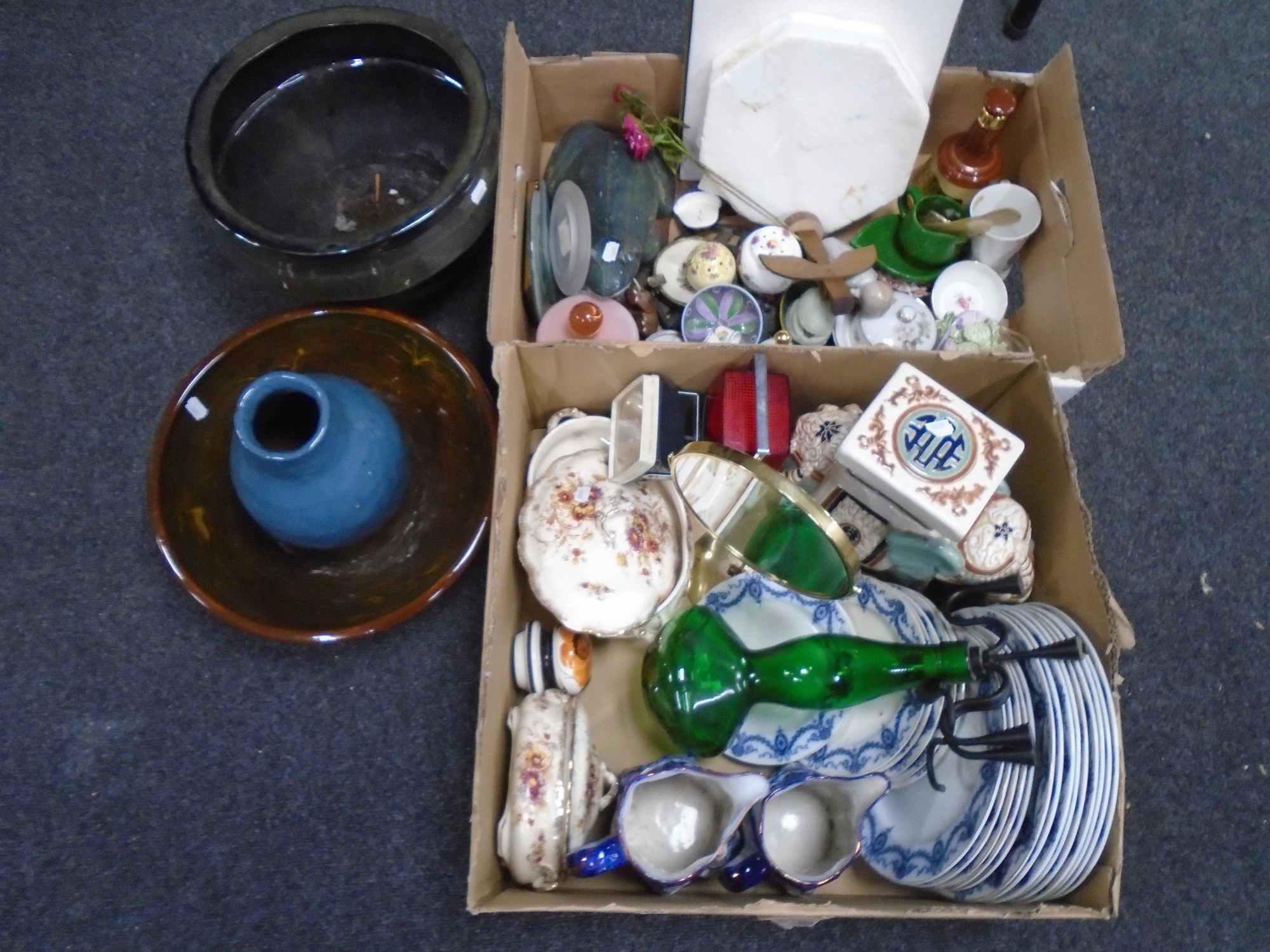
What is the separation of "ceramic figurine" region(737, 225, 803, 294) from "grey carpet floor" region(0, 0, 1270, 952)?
1.10ft

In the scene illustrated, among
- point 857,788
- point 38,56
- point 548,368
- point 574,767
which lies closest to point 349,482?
point 548,368

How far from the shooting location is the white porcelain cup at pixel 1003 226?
886 millimetres

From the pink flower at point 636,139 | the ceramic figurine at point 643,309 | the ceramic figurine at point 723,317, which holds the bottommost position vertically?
the ceramic figurine at point 643,309

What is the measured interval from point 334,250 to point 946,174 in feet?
2.07

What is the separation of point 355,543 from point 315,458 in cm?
16

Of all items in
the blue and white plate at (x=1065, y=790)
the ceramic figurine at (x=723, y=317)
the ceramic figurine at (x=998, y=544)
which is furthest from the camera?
the ceramic figurine at (x=723, y=317)

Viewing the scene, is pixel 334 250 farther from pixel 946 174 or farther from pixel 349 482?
pixel 946 174

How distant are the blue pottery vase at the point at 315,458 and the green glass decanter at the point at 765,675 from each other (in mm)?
299

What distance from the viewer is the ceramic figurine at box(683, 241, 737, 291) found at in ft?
2.90

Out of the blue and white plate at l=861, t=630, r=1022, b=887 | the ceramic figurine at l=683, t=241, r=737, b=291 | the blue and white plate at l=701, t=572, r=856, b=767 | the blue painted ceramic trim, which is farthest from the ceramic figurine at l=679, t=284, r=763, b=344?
the blue painted ceramic trim

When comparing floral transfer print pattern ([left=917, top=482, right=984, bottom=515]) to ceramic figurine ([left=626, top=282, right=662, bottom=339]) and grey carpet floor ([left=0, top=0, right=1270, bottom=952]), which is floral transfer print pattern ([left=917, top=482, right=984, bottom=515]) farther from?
grey carpet floor ([left=0, top=0, right=1270, bottom=952])

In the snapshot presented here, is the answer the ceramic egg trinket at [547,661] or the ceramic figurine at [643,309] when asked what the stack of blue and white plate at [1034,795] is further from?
the ceramic figurine at [643,309]

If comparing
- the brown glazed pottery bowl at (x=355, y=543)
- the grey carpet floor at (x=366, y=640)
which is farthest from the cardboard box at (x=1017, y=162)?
the grey carpet floor at (x=366, y=640)

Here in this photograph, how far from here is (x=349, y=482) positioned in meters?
0.75
